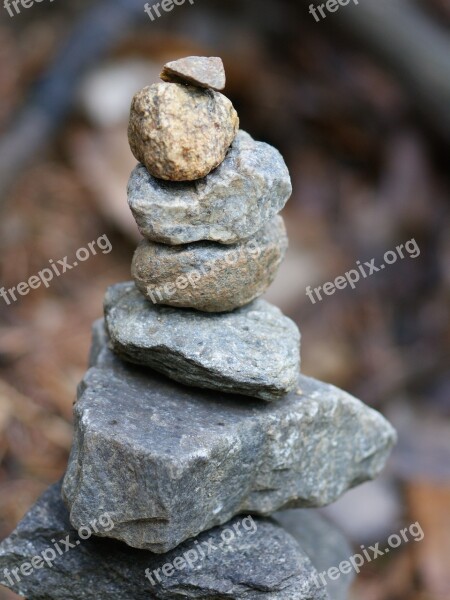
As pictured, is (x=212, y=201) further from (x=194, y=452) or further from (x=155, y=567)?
(x=155, y=567)

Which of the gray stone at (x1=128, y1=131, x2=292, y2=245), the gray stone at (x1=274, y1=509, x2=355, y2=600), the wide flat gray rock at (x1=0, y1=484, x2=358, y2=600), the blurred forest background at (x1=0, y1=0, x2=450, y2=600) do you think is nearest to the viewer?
the gray stone at (x1=128, y1=131, x2=292, y2=245)

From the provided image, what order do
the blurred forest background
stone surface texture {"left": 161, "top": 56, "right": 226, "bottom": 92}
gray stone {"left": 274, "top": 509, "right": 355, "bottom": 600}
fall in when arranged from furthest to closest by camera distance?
the blurred forest background
gray stone {"left": 274, "top": 509, "right": 355, "bottom": 600}
stone surface texture {"left": 161, "top": 56, "right": 226, "bottom": 92}

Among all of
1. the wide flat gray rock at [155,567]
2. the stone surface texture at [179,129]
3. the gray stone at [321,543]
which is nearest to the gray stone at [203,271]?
the stone surface texture at [179,129]

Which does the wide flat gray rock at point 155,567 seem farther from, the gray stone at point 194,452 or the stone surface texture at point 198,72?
the stone surface texture at point 198,72

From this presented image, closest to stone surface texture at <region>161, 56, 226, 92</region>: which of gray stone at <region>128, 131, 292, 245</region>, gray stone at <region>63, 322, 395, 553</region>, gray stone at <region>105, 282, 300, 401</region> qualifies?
gray stone at <region>128, 131, 292, 245</region>

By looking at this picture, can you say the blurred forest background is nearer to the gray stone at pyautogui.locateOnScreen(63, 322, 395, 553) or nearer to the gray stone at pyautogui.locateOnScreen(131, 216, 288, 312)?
the gray stone at pyautogui.locateOnScreen(63, 322, 395, 553)

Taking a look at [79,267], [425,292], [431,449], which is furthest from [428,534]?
[79,267]
